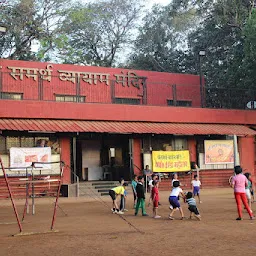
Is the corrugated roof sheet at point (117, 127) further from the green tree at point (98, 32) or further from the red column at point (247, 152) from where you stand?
the green tree at point (98, 32)

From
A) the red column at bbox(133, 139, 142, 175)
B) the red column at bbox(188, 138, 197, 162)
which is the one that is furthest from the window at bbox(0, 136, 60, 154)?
the red column at bbox(188, 138, 197, 162)

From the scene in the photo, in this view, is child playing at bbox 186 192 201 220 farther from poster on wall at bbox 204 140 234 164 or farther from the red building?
poster on wall at bbox 204 140 234 164

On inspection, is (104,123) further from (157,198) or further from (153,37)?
(153,37)

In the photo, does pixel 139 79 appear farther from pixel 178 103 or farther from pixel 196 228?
pixel 196 228

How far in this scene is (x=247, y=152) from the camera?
2409 centimetres

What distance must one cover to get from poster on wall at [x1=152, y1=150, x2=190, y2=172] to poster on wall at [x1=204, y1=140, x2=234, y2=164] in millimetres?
1312

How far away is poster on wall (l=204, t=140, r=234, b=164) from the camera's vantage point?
2259 centimetres

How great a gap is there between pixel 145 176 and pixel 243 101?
1000 cm

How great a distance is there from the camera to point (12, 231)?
32.1 ft

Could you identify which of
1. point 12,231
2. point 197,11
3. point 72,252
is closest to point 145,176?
point 12,231

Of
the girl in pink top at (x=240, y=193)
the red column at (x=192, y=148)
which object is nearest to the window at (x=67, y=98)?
the red column at (x=192, y=148)

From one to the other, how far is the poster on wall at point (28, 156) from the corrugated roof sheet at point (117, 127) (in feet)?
4.01

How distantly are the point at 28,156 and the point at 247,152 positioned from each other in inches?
503

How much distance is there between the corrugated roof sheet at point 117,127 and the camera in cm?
1797
